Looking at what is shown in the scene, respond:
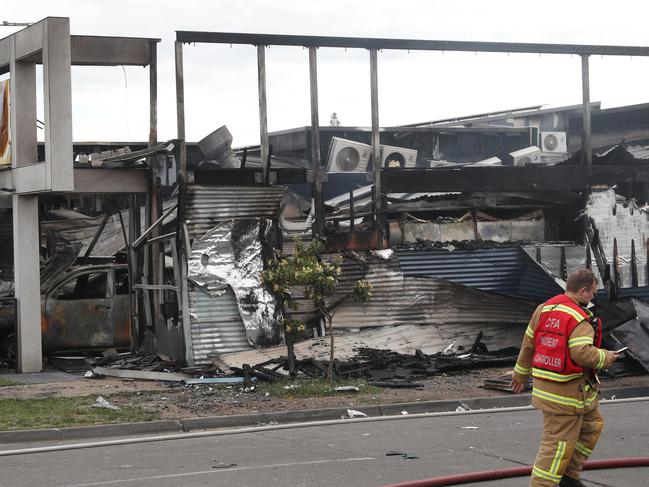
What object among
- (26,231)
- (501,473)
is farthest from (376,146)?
(501,473)

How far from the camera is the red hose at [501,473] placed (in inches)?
328

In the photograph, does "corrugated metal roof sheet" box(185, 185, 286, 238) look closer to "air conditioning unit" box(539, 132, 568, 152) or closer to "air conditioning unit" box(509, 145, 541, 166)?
"air conditioning unit" box(509, 145, 541, 166)

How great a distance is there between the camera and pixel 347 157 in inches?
996

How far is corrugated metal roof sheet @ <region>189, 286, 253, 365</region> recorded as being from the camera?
59.9 feet

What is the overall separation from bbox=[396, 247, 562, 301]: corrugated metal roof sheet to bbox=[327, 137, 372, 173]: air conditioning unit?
5514 mm

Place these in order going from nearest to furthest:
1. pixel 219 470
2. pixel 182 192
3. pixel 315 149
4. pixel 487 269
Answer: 1. pixel 219 470
2. pixel 182 192
3. pixel 315 149
4. pixel 487 269

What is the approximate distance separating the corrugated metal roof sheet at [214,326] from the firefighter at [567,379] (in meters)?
11.1

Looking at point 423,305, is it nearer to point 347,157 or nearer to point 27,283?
point 347,157

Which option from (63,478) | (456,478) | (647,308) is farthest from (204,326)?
(456,478)

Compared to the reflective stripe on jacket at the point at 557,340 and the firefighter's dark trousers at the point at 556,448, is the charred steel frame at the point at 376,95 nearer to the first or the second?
the reflective stripe on jacket at the point at 557,340

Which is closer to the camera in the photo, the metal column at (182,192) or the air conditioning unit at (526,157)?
the metal column at (182,192)

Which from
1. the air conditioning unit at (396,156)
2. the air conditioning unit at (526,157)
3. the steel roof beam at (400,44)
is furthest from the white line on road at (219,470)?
the air conditioning unit at (526,157)

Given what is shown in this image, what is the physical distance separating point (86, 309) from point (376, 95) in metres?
6.90

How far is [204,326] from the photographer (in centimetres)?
1834
